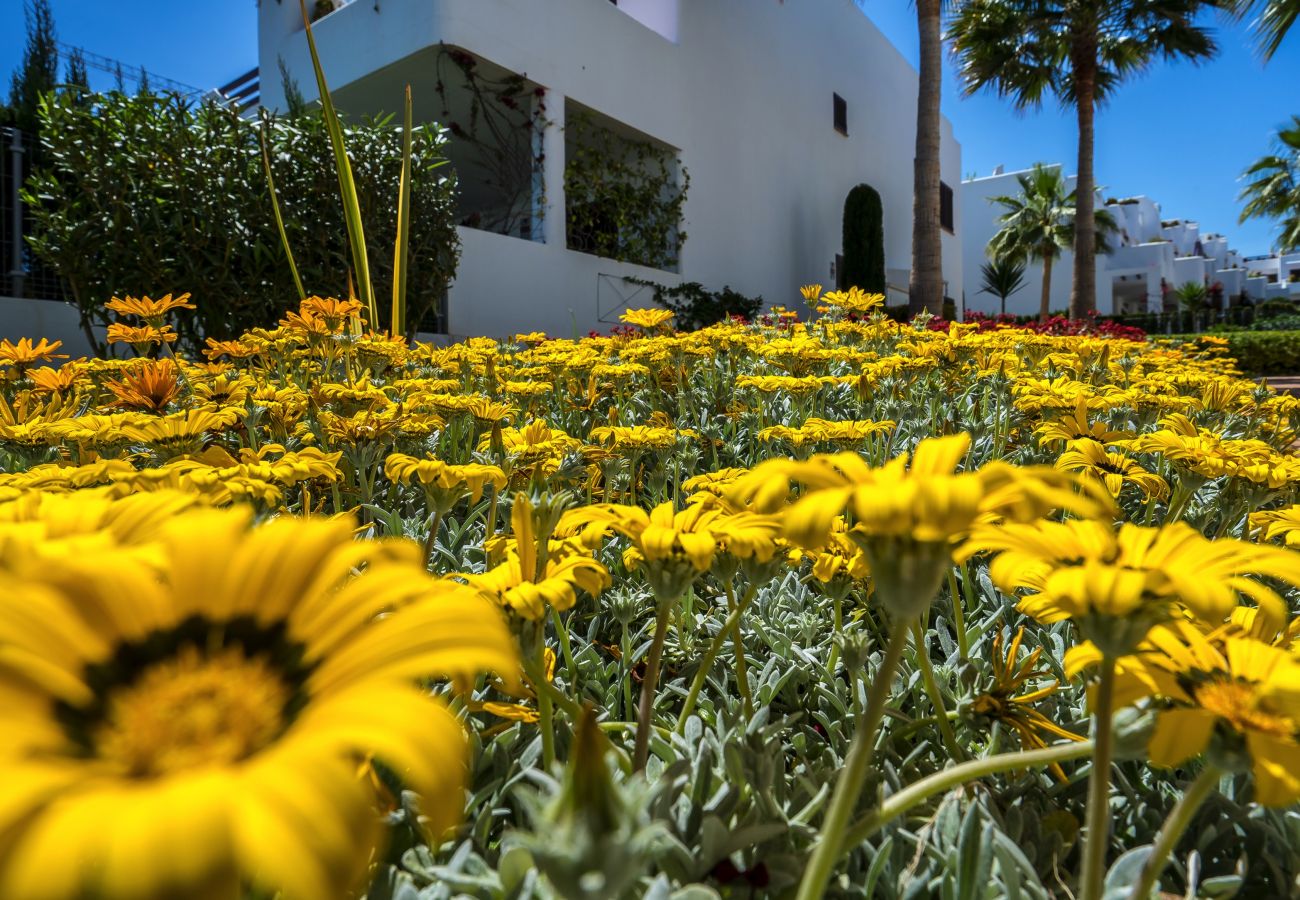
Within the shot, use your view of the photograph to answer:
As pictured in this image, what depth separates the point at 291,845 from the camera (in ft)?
1.03

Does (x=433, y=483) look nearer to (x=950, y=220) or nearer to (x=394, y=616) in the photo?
(x=394, y=616)

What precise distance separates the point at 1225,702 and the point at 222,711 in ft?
2.52

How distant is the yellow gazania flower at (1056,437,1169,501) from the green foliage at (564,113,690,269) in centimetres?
930

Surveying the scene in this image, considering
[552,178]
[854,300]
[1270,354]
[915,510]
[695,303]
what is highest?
[552,178]

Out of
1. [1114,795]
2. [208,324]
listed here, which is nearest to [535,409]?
[1114,795]

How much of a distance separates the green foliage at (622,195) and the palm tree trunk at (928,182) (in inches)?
139

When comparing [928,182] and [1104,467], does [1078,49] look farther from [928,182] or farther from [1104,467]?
[1104,467]

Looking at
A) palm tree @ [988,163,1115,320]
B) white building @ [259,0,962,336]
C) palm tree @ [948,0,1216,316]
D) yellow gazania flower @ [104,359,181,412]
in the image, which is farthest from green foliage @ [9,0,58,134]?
palm tree @ [988,163,1115,320]

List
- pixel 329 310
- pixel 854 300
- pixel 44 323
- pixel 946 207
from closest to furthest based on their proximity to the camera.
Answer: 1. pixel 329 310
2. pixel 854 300
3. pixel 44 323
4. pixel 946 207

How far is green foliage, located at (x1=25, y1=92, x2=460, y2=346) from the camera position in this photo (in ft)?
15.7

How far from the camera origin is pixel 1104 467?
169cm

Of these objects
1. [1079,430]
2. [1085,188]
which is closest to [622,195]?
[1085,188]

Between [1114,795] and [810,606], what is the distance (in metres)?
0.75

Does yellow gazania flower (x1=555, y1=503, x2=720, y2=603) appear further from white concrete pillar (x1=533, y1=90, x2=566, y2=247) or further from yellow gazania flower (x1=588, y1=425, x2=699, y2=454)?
white concrete pillar (x1=533, y1=90, x2=566, y2=247)
